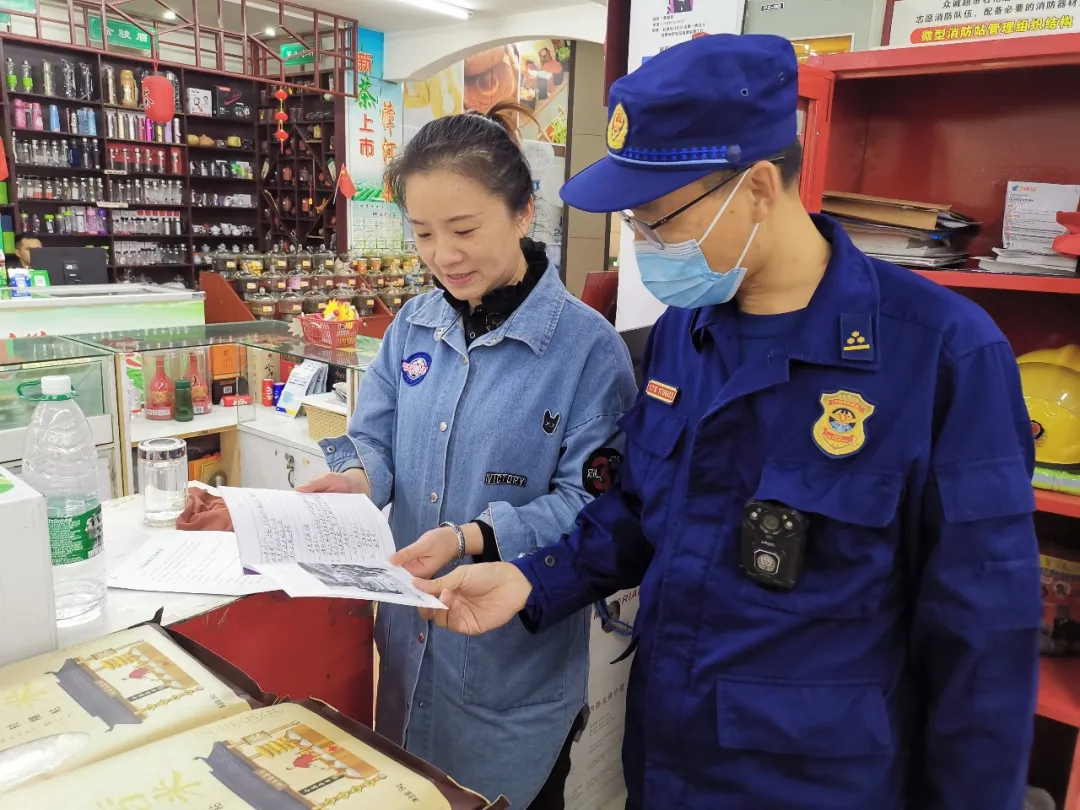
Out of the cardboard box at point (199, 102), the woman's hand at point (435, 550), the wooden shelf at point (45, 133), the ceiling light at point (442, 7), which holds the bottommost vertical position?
the woman's hand at point (435, 550)

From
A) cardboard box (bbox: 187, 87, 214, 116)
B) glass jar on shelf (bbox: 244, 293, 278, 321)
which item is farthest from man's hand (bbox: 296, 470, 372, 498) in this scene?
cardboard box (bbox: 187, 87, 214, 116)

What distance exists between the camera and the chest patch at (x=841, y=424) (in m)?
1.05

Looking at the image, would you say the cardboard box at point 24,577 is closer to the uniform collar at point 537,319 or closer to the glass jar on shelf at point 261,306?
the uniform collar at point 537,319

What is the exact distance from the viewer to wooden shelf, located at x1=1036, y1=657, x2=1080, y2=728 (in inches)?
68.3

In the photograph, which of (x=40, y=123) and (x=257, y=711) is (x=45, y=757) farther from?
(x=40, y=123)

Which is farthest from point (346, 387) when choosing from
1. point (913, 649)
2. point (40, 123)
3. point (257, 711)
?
point (40, 123)

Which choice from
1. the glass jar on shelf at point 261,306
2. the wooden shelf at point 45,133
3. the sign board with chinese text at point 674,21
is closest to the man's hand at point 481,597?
the sign board with chinese text at point 674,21

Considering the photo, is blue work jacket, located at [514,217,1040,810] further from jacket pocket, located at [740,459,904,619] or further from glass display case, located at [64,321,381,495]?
glass display case, located at [64,321,381,495]

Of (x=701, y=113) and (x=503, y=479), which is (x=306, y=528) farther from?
(x=701, y=113)

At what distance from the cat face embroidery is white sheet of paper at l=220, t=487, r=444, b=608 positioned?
328 millimetres

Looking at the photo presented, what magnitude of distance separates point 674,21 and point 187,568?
2.03 meters

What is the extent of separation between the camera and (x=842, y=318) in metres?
1.07

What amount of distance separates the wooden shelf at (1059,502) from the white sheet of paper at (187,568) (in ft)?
5.07

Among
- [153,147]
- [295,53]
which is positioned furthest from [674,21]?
[153,147]
